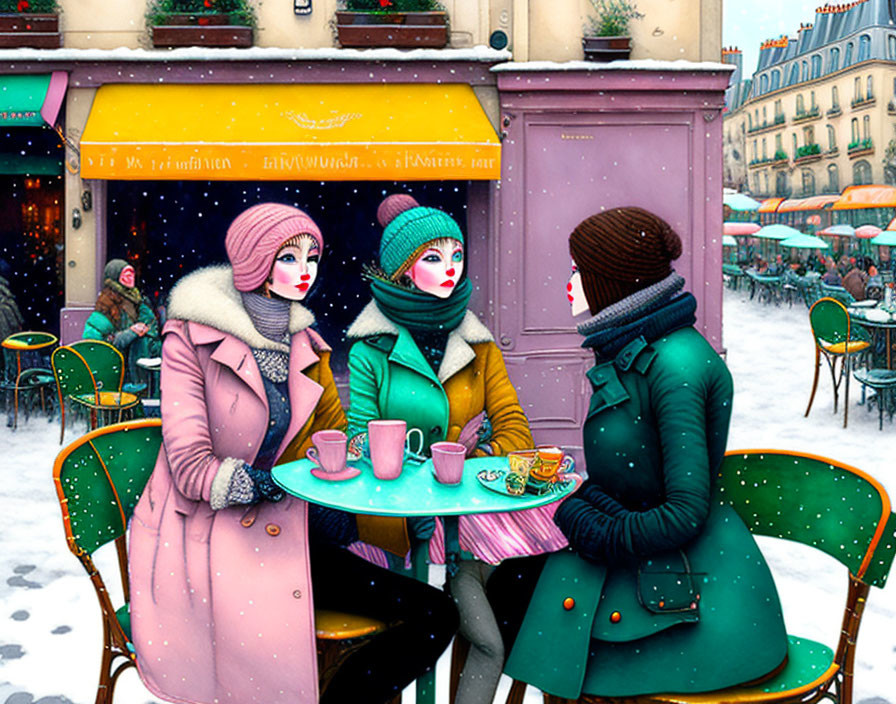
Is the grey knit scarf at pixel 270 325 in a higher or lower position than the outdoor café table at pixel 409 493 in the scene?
higher

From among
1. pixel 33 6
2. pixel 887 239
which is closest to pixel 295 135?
pixel 33 6

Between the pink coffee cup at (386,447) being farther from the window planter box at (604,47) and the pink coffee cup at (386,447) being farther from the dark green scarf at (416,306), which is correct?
the window planter box at (604,47)

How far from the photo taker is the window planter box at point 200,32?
361 inches

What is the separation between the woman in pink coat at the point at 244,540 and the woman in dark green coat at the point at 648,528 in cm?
51

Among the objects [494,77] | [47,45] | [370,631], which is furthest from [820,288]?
[370,631]

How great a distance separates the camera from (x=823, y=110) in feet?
157

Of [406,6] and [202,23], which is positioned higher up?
[406,6]

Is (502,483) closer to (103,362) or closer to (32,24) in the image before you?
(103,362)

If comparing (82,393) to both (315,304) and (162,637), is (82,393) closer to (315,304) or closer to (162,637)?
(315,304)

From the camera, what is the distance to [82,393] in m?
7.34

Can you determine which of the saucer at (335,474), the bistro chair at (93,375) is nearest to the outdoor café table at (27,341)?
the bistro chair at (93,375)

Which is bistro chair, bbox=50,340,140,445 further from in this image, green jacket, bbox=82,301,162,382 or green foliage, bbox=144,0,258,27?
green foliage, bbox=144,0,258,27

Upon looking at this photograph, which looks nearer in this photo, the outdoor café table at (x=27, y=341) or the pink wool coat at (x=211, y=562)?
the pink wool coat at (x=211, y=562)

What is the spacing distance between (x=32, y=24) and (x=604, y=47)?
5.63m
